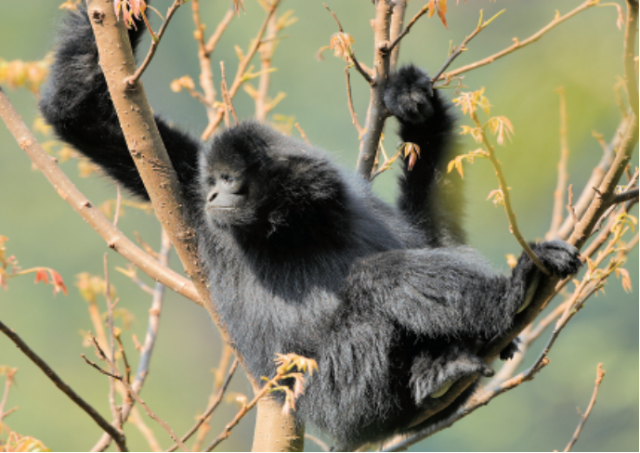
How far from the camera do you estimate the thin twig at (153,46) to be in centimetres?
269

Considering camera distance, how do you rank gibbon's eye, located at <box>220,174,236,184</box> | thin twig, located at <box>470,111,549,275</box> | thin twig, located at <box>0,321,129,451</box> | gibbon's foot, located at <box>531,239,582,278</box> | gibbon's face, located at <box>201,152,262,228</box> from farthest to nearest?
gibbon's eye, located at <box>220,174,236,184</box> < gibbon's face, located at <box>201,152,262,228</box> < gibbon's foot, located at <box>531,239,582,278</box> < thin twig, located at <box>0,321,129,451</box> < thin twig, located at <box>470,111,549,275</box>

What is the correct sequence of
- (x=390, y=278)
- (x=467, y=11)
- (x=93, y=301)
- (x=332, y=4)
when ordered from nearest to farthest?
→ (x=390, y=278) < (x=93, y=301) < (x=467, y=11) < (x=332, y=4)

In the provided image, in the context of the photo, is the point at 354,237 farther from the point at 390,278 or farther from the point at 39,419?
the point at 39,419

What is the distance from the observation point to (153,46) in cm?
286

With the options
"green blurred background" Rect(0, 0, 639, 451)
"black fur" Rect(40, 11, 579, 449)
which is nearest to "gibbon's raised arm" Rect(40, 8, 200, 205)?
"black fur" Rect(40, 11, 579, 449)

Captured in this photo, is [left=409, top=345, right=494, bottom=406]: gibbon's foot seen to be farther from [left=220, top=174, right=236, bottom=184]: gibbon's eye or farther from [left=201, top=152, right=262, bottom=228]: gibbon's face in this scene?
[left=220, top=174, right=236, bottom=184]: gibbon's eye

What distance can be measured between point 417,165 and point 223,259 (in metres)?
1.93

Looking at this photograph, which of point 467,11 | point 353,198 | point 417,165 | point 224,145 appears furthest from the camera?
point 467,11

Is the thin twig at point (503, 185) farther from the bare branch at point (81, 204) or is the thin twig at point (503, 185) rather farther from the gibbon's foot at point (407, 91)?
the bare branch at point (81, 204)

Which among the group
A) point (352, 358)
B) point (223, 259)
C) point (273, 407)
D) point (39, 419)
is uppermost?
point (223, 259)

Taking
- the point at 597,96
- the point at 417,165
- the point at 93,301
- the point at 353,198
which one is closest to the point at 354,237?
the point at 353,198

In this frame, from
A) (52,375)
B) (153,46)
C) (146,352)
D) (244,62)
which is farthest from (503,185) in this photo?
(244,62)

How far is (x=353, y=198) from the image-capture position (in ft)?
15.1

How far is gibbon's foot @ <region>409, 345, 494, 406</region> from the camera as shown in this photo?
3592 mm
